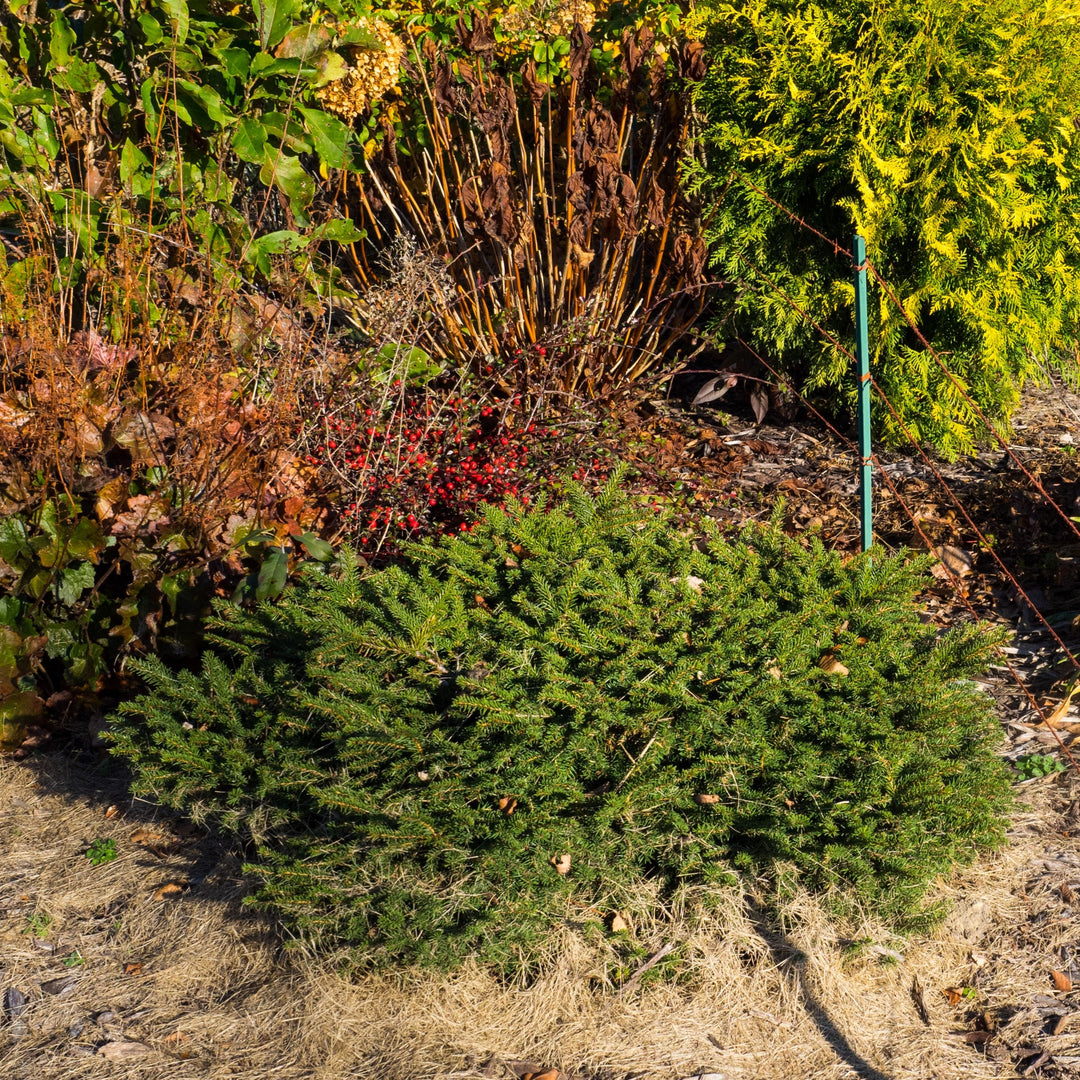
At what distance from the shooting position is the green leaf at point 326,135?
402 cm

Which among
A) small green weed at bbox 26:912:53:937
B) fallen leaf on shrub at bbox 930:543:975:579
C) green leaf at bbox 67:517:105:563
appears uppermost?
green leaf at bbox 67:517:105:563

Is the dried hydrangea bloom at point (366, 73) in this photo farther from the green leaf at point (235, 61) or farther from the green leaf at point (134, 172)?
the green leaf at point (134, 172)

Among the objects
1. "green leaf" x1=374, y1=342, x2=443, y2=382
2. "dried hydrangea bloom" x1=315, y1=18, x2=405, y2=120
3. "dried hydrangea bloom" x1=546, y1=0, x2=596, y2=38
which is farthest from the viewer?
"dried hydrangea bloom" x1=546, y1=0, x2=596, y2=38

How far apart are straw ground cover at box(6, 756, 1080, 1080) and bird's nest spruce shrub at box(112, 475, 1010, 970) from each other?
11 cm

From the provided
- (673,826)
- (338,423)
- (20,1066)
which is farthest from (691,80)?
(20,1066)

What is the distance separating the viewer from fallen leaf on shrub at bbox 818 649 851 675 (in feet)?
9.03

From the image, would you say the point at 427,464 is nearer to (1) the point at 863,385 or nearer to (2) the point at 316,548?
(2) the point at 316,548

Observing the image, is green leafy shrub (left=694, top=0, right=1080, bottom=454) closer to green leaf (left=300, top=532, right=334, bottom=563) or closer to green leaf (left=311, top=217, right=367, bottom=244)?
green leaf (left=311, top=217, right=367, bottom=244)

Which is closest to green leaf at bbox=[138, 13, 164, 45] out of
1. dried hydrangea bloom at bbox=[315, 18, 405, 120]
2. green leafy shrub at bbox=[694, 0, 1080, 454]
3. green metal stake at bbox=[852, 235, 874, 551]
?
dried hydrangea bloom at bbox=[315, 18, 405, 120]

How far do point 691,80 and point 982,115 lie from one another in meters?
1.25

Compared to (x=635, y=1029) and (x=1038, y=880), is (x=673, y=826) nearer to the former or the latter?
(x=635, y=1029)

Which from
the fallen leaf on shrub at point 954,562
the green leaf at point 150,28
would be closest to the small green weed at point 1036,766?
the fallen leaf on shrub at point 954,562

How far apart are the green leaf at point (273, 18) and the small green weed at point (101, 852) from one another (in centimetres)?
284

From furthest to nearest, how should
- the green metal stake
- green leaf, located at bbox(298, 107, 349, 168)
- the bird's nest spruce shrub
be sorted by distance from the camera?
green leaf, located at bbox(298, 107, 349, 168)
the green metal stake
the bird's nest spruce shrub
